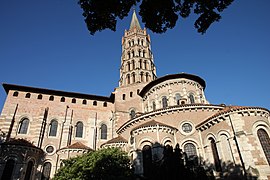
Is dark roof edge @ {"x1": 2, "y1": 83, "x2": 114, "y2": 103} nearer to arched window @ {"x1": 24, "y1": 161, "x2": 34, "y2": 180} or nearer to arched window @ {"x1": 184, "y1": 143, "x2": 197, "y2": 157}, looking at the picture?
arched window @ {"x1": 24, "y1": 161, "x2": 34, "y2": 180}

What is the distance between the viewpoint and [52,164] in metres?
24.1

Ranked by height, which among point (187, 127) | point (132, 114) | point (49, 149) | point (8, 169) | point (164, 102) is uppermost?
point (164, 102)

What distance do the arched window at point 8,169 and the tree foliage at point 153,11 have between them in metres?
19.8

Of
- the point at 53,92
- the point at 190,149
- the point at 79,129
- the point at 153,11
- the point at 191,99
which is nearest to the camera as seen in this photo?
the point at 153,11

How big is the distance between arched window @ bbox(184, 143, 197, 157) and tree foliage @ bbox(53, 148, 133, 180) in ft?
21.1

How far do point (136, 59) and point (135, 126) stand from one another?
58.2 ft

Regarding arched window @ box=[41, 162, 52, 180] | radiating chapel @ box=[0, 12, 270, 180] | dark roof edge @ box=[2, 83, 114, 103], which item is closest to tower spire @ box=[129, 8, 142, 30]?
radiating chapel @ box=[0, 12, 270, 180]

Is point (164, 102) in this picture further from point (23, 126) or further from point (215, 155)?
point (23, 126)

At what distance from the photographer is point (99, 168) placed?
53.4ft

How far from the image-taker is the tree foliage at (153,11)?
7.97 m

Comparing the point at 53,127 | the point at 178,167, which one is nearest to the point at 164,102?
the point at 53,127

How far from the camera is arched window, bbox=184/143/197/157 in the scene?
19766 millimetres

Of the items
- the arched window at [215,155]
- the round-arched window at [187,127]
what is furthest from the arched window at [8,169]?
the arched window at [215,155]

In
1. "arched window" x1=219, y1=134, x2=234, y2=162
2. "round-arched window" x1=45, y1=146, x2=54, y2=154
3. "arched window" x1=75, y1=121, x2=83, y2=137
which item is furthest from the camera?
"arched window" x1=75, y1=121, x2=83, y2=137
